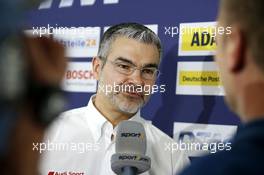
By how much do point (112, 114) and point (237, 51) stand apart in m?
1.56

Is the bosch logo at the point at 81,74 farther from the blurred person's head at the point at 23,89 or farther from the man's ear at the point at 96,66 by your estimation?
the blurred person's head at the point at 23,89

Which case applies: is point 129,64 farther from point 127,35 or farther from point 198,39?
point 198,39

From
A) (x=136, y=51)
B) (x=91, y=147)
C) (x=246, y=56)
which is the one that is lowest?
(x=91, y=147)

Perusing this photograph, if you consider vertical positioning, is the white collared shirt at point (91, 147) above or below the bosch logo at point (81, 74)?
below

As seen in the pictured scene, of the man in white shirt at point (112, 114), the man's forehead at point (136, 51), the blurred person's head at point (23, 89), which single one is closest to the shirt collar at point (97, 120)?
the man in white shirt at point (112, 114)

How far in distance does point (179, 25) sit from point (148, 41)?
0.16 meters

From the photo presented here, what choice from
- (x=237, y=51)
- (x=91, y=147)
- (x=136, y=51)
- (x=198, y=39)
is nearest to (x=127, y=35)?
(x=136, y=51)

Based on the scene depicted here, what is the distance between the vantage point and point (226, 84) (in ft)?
3.06

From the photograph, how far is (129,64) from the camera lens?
234 centimetres

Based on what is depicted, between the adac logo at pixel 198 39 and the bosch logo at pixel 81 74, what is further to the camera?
the bosch logo at pixel 81 74

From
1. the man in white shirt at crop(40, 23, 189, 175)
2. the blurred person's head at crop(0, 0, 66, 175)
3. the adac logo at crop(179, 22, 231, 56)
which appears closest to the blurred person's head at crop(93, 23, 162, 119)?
the man in white shirt at crop(40, 23, 189, 175)

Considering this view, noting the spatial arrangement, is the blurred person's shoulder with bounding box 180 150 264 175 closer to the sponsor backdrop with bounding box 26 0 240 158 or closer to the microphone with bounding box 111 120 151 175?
the microphone with bounding box 111 120 151 175

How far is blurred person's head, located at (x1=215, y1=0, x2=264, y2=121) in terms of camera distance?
33.6 inches

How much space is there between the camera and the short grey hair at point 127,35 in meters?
2.36
